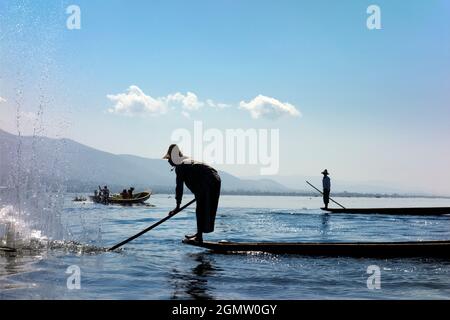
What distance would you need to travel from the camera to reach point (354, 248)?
9781mm

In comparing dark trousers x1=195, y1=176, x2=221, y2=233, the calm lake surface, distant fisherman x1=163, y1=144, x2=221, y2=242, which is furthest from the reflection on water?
distant fisherman x1=163, y1=144, x2=221, y2=242

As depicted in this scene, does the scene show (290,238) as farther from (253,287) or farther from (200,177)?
(253,287)

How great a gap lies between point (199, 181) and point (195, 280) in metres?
3.00

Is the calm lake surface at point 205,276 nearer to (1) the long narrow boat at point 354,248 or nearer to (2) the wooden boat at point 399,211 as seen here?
(1) the long narrow boat at point 354,248

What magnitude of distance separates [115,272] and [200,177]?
9.80 ft

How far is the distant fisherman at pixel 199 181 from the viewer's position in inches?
398

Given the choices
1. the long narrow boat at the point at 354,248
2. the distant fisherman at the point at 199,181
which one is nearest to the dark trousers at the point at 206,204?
the distant fisherman at the point at 199,181

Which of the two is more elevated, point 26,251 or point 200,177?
point 200,177

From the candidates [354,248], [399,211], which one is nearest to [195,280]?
[354,248]

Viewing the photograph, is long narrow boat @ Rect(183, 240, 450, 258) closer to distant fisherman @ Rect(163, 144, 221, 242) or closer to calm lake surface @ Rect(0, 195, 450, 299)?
calm lake surface @ Rect(0, 195, 450, 299)

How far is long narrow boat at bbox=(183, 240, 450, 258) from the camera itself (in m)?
9.41

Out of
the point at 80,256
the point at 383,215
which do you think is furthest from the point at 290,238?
the point at 383,215

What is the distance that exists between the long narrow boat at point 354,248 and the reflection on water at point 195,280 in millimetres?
853
